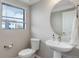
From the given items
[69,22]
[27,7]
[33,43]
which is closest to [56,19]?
[69,22]

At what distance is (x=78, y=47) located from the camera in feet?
5.68

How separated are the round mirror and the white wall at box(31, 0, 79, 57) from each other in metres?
0.15

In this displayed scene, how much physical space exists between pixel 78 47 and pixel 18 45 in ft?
6.23

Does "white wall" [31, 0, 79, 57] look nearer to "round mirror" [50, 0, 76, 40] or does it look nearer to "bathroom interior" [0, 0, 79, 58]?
"bathroom interior" [0, 0, 79, 58]

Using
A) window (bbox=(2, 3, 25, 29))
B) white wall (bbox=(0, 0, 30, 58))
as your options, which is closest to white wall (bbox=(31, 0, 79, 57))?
white wall (bbox=(0, 0, 30, 58))

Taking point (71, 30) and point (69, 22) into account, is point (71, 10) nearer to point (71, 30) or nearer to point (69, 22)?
point (69, 22)

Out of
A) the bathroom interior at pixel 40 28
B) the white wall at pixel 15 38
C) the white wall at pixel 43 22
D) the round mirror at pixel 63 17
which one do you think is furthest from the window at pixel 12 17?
the round mirror at pixel 63 17

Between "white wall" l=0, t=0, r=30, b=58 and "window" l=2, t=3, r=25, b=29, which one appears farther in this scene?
"window" l=2, t=3, r=25, b=29

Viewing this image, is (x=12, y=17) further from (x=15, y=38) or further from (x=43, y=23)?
(x=43, y=23)

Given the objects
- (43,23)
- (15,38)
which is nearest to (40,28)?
(43,23)

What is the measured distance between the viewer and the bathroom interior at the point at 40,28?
1.91 m

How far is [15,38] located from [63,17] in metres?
1.65

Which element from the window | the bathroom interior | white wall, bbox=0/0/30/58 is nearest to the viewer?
the bathroom interior

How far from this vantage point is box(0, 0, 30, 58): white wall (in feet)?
7.95
